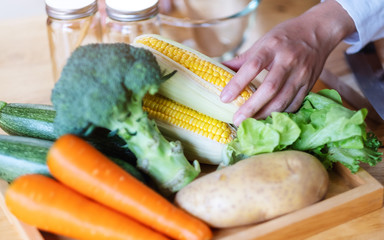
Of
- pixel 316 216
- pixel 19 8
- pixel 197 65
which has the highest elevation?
pixel 197 65

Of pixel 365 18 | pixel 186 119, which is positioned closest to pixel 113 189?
pixel 186 119

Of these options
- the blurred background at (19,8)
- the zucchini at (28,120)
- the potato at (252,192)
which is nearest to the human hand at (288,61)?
the potato at (252,192)

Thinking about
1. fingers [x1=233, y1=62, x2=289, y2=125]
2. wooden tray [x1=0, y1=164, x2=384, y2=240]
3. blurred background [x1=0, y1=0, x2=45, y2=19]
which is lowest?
blurred background [x1=0, y1=0, x2=45, y2=19]

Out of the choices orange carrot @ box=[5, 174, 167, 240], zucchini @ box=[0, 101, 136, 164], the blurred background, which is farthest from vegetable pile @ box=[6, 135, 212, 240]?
the blurred background

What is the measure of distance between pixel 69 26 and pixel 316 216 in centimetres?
90

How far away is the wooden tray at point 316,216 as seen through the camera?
0.80m

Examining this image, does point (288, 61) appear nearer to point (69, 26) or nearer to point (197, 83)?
point (197, 83)

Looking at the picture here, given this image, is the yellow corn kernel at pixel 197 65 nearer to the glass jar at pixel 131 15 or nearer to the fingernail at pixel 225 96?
the fingernail at pixel 225 96

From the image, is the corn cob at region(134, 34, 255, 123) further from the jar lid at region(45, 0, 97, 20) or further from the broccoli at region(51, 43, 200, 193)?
the jar lid at region(45, 0, 97, 20)

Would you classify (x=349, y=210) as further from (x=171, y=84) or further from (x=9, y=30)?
(x=9, y=30)

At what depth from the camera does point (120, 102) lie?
0.79 m

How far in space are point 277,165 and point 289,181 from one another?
38mm

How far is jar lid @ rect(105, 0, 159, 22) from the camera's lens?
1251 millimetres

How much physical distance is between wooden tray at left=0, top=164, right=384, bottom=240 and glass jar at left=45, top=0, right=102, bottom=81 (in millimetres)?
503
